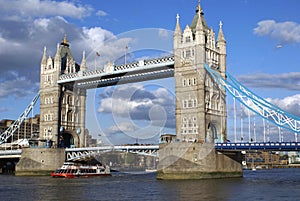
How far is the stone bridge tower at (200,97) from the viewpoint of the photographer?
5214 cm

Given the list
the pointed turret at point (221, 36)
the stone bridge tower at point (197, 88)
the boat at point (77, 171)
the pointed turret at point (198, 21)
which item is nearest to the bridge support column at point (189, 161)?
the stone bridge tower at point (197, 88)

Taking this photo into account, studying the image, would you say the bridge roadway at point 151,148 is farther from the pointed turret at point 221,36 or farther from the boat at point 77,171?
the pointed turret at point 221,36

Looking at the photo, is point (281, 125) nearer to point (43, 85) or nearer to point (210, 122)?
point (210, 122)

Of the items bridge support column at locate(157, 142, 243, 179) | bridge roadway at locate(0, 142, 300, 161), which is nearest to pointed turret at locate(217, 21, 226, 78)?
bridge roadway at locate(0, 142, 300, 161)

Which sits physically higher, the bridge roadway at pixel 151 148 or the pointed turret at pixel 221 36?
the pointed turret at pixel 221 36

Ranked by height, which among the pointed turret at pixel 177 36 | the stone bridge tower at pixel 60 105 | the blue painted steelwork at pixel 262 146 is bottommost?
the blue painted steelwork at pixel 262 146

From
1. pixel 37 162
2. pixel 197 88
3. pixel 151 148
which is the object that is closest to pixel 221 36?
pixel 197 88

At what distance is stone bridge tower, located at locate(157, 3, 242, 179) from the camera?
52.1m

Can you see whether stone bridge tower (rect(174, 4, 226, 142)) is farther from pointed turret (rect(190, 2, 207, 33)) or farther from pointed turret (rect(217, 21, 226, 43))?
pointed turret (rect(217, 21, 226, 43))

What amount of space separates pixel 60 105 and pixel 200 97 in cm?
2674

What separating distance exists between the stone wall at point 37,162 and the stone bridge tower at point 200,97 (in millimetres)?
20865

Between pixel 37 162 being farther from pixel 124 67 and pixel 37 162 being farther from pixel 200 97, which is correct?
pixel 200 97

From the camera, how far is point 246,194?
35.0 m

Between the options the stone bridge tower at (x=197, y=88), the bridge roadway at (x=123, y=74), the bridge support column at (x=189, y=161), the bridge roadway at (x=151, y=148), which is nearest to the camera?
the bridge roadway at (x=151, y=148)
